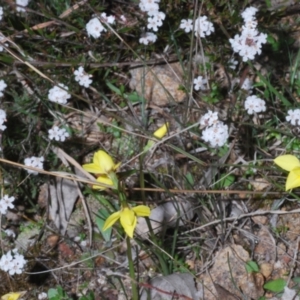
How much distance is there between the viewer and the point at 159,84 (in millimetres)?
3383

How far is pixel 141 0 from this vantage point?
3.13m

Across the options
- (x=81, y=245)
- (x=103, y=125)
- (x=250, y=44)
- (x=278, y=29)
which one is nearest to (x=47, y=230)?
(x=81, y=245)

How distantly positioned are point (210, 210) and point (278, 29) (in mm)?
1097

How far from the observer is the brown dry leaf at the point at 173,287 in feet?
9.17

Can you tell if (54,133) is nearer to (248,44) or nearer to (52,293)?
(52,293)

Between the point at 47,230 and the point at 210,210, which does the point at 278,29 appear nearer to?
the point at 210,210

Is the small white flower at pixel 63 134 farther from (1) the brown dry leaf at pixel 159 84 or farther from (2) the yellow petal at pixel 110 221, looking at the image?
(2) the yellow petal at pixel 110 221

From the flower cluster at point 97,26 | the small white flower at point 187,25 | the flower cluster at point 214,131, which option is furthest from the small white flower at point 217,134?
the flower cluster at point 97,26

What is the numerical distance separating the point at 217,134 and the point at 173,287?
0.71 metres

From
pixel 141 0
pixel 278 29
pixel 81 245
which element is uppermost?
pixel 141 0

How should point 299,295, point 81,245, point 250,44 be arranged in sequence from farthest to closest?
point 81,245 < point 250,44 < point 299,295

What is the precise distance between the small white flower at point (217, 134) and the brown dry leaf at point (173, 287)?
62cm

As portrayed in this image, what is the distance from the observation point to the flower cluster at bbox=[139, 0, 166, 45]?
3.12m

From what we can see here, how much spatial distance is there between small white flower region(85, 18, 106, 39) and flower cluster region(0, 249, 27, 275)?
1.16 m
